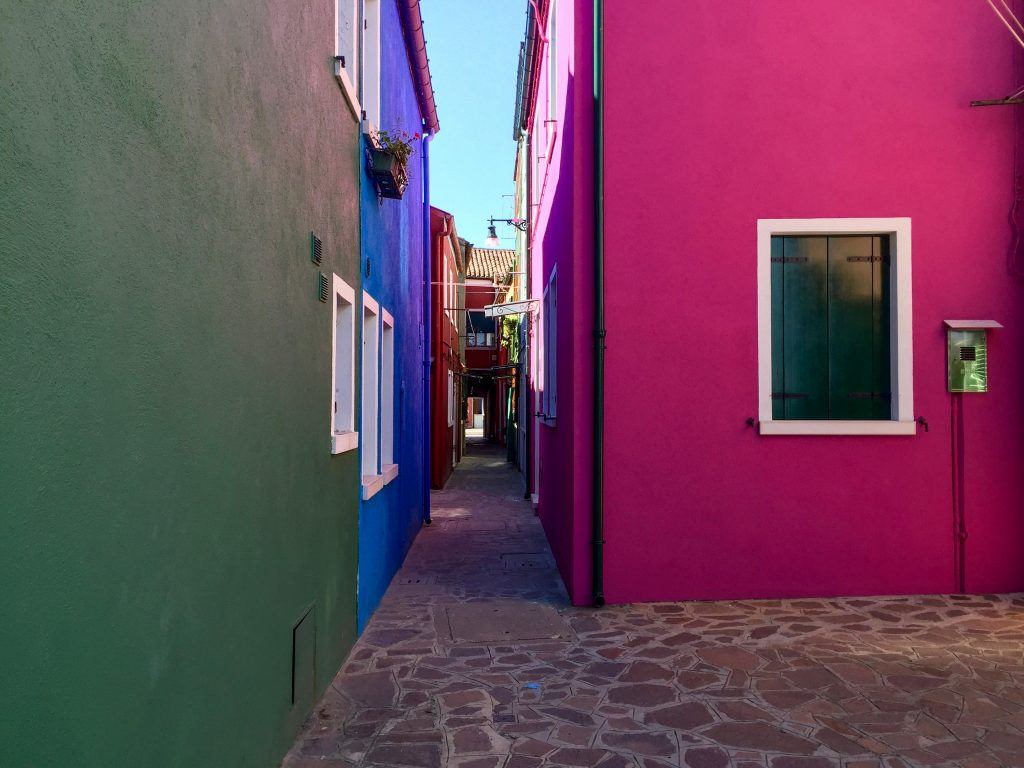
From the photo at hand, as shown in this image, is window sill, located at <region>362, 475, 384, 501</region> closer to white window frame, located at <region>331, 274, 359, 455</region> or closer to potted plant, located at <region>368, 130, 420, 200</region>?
white window frame, located at <region>331, 274, 359, 455</region>

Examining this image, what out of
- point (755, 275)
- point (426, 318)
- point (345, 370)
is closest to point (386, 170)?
point (345, 370)

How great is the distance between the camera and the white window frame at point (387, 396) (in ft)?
22.9

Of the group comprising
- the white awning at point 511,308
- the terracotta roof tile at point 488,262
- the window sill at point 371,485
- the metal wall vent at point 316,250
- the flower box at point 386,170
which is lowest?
the window sill at point 371,485

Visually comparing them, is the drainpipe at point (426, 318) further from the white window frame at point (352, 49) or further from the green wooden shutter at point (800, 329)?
the green wooden shutter at point (800, 329)

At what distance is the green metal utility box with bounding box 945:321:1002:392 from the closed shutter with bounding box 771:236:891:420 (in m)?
0.47

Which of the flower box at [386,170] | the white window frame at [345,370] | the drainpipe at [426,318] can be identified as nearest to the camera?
the white window frame at [345,370]

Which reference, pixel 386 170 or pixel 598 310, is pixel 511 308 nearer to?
pixel 598 310

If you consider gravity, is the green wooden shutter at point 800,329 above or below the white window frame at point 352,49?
below

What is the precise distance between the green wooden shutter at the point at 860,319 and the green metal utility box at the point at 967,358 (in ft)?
1.57

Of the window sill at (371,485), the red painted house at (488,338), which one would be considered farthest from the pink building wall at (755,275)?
the red painted house at (488,338)

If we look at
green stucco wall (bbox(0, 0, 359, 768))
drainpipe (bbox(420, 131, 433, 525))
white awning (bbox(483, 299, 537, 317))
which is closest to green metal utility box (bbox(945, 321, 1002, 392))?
green stucco wall (bbox(0, 0, 359, 768))

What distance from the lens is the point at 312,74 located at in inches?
160

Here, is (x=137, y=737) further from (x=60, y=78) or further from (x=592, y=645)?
(x=592, y=645)

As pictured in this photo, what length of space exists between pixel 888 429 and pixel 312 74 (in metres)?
5.04
